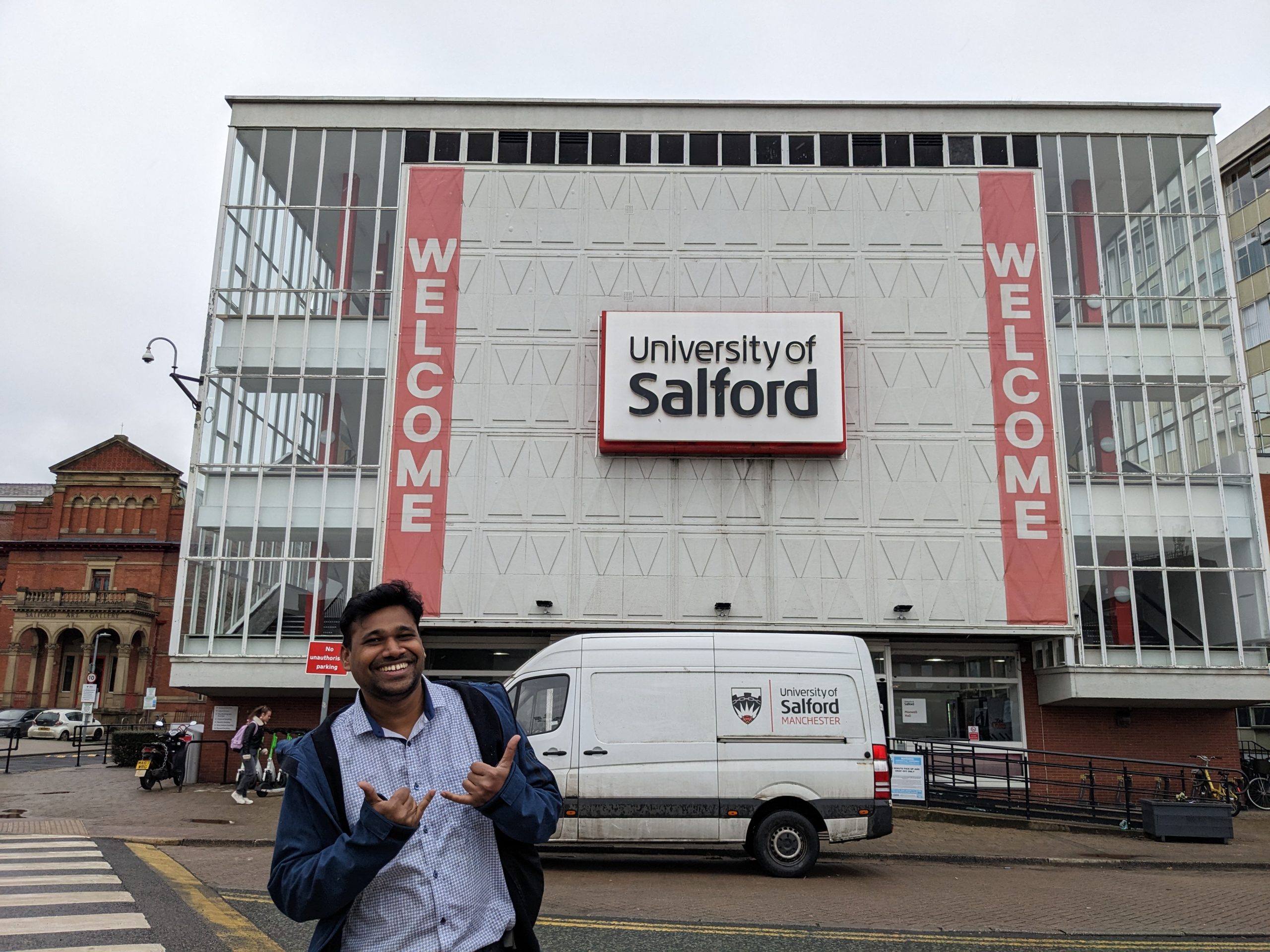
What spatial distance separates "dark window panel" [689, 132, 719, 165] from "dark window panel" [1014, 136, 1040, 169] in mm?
7497

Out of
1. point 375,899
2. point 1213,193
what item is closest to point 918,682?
point 1213,193

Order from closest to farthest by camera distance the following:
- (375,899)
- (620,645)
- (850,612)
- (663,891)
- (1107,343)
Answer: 1. (375,899)
2. (663,891)
3. (620,645)
4. (850,612)
5. (1107,343)

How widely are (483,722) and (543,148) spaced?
25.2 metres

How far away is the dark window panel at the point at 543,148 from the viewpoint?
87.1 feet

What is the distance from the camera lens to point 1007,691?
79.4 feet

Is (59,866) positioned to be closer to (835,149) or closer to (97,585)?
(835,149)

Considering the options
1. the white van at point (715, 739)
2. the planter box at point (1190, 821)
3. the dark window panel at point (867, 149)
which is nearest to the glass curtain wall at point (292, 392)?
Answer: the dark window panel at point (867, 149)

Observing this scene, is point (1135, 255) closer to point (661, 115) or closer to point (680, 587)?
point (661, 115)

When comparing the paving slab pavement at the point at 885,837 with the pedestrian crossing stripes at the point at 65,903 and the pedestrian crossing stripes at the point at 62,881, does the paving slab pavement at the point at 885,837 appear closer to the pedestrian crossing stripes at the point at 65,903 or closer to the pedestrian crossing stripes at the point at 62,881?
the pedestrian crossing stripes at the point at 65,903

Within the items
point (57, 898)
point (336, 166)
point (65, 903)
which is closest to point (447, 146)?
point (336, 166)

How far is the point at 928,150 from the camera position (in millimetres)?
26453

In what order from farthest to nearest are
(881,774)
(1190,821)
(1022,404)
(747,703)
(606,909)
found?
1. (1022,404)
2. (1190,821)
3. (747,703)
4. (881,774)
5. (606,909)

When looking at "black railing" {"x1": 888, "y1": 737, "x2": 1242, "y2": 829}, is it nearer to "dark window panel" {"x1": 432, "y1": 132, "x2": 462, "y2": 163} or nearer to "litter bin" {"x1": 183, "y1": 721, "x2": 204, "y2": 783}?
"litter bin" {"x1": 183, "y1": 721, "x2": 204, "y2": 783}

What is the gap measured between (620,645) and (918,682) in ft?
42.9
